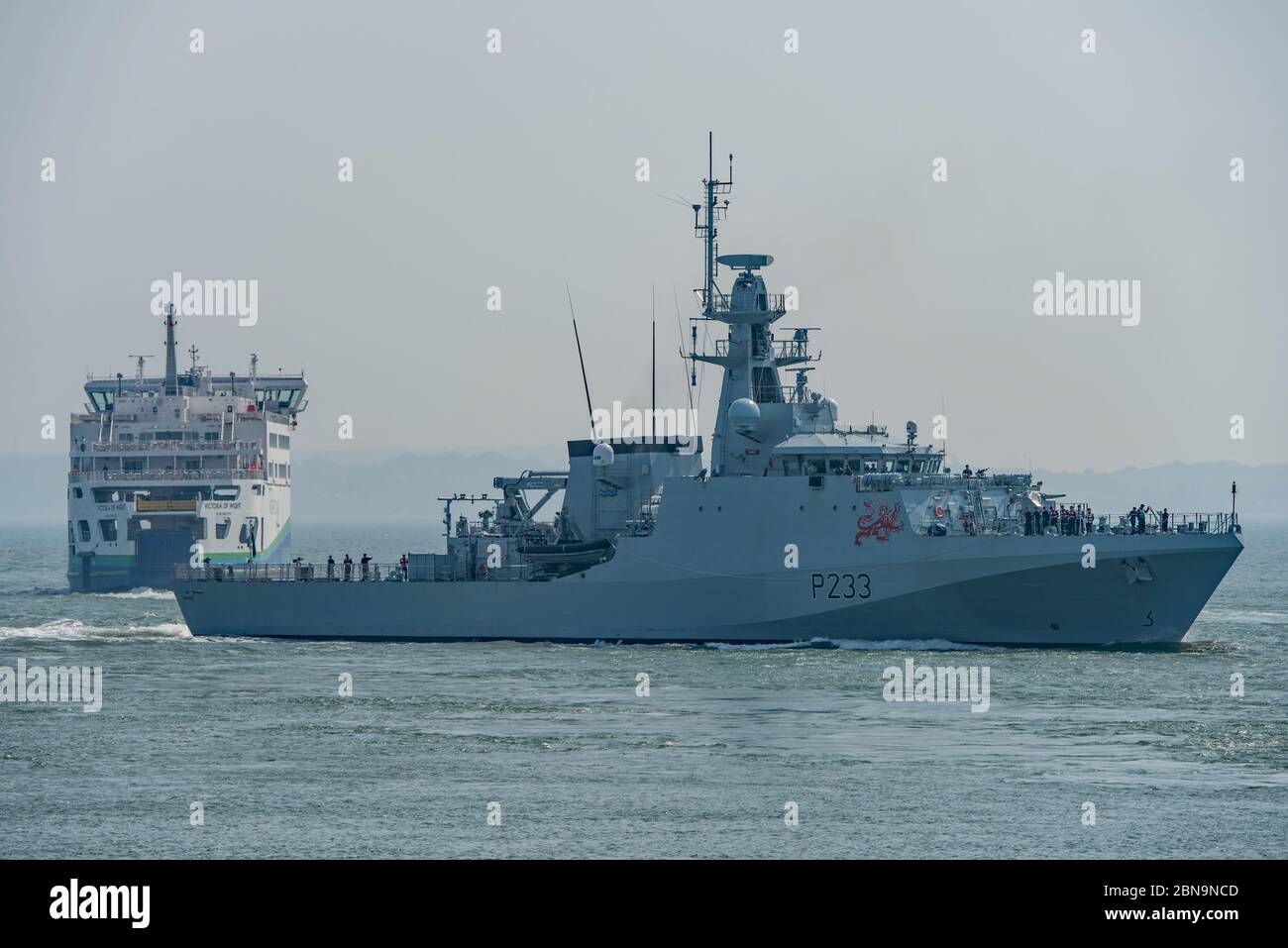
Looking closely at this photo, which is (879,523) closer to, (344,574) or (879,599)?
(879,599)

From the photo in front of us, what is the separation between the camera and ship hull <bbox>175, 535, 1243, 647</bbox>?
102 ft

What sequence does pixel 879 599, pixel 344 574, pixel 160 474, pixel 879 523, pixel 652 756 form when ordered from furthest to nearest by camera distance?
pixel 160 474
pixel 344 574
pixel 879 599
pixel 879 523
pixel 652 756

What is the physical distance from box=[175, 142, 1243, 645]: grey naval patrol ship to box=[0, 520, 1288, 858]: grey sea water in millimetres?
818

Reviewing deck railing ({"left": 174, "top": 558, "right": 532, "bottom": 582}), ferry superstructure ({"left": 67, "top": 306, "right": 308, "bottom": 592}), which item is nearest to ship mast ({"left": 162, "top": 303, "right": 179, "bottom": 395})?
ferry superstructure ({"left": 67, "top": 306, "right": 308, "bottom": 592})

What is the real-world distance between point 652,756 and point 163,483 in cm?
4218

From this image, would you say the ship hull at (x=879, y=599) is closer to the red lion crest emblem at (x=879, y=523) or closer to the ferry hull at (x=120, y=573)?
the red lion crest emblem at (x=879, y=523)

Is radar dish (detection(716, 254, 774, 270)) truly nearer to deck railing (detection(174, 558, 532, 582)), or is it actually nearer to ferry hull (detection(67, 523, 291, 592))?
deck railing (detection(174, 558, 532, 582))

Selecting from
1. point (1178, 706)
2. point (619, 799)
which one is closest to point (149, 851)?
point (619, 799)

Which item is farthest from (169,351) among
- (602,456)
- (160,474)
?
(602,456)

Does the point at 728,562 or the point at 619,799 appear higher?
the point at 728,562

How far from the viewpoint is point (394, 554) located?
107000mm

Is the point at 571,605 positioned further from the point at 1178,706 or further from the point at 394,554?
the point at 394,554

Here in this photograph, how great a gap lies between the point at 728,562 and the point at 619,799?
14.0 metres

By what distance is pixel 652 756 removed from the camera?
22.5 meters
